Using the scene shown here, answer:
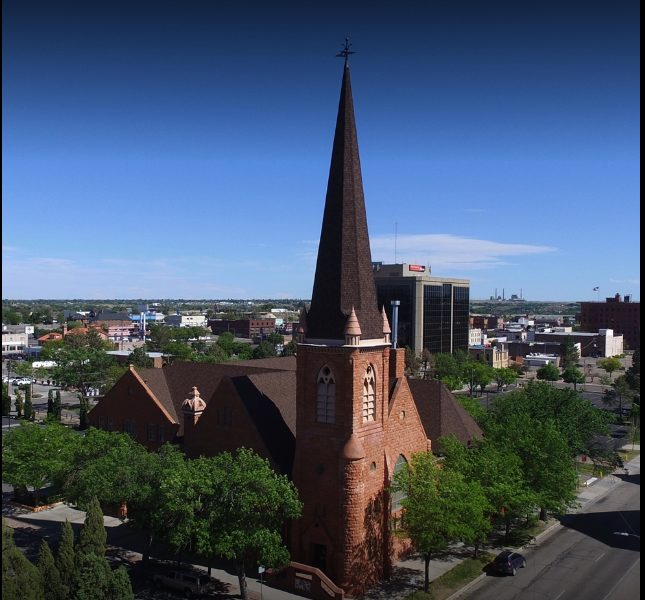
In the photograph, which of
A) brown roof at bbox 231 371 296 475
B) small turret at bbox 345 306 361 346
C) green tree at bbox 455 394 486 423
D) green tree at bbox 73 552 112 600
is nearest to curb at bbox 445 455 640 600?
green tree at bbox 455 394 486 423

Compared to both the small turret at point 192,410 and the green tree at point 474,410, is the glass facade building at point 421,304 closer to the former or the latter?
the green tree at point 474,410

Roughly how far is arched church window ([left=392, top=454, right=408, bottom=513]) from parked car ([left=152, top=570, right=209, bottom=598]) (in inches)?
484

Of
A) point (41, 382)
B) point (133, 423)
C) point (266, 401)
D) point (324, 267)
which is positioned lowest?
point (41, 382)

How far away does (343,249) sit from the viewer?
37.6 m

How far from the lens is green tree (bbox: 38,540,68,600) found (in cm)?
2892

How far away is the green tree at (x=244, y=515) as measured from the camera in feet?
107

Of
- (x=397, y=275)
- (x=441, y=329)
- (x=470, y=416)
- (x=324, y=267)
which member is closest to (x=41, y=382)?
(x=397, y=275)

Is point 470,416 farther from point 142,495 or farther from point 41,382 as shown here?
point 41,382

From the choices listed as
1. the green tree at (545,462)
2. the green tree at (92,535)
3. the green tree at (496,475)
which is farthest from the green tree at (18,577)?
the green tree at (545,462)

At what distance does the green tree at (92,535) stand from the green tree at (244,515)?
15.9 feet

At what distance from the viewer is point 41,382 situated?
142 meters

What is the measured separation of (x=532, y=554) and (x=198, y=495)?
23.7m

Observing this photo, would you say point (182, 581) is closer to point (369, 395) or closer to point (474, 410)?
point (369, 395)

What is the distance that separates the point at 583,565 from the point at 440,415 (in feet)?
52.6
